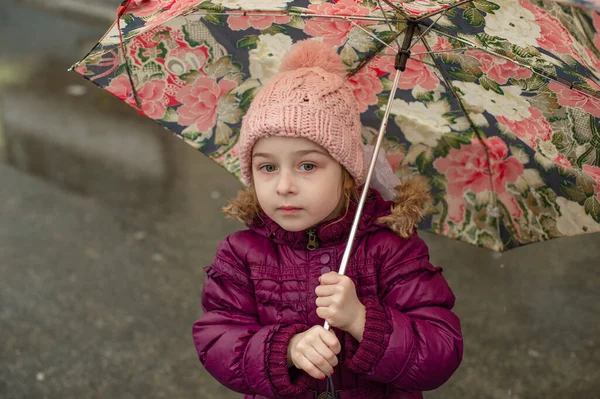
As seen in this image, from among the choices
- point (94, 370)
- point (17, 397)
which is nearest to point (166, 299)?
point (94, 370)

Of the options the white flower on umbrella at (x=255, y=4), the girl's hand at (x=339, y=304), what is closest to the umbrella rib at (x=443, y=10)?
the white flower on umbrella at (x=255, y=4)

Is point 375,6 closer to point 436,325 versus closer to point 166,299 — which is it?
point 436,325

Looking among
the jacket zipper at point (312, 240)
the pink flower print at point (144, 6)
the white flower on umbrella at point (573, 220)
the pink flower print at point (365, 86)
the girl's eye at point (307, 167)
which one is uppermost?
the pink flower print at point (144, 6)

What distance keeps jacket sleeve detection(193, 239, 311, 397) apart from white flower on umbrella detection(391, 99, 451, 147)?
76cm

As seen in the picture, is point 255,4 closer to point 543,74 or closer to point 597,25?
point 543,74

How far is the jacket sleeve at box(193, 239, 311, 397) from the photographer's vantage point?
1.88 m

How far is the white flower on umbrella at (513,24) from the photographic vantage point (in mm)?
1794

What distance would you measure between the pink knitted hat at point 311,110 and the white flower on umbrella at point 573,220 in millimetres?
741

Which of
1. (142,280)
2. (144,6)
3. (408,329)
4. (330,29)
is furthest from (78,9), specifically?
(408,329)

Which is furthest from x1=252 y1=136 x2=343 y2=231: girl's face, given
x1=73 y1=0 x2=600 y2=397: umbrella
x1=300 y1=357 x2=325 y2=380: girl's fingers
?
x1=300 y1=357 x2=325 y2=380: girl's fingers

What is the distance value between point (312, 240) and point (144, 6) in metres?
0.71

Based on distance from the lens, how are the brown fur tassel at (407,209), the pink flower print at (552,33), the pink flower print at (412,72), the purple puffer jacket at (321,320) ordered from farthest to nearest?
the pink flower print at (412,72), the brown fur tassel at (407,209), the purple puffer jacket at (321,320), the pink flower print at (552,33)

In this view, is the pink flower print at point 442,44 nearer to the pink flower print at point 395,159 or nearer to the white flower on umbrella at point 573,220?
the pink flower print at point 395,159

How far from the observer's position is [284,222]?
1910mm
